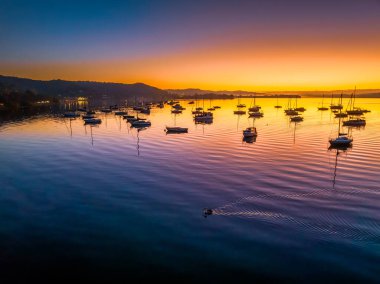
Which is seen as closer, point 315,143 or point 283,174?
point 283,174

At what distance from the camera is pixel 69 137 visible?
77.8m

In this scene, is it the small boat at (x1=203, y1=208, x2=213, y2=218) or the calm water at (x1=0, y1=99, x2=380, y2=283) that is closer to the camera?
the calm water at (x1=0, y1=99, x2=380, y2=283)

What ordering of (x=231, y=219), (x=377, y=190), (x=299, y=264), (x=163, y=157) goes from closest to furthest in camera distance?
(x=299, y=264) → (x=231, y=219) → (x=377, y=190) → (x=163, y=157)

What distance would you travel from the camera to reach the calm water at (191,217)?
18969mm

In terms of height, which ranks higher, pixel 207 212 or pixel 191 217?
pixel 207 212

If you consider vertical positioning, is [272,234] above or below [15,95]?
below

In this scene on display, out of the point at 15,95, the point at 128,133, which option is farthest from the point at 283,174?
the point at 15,95

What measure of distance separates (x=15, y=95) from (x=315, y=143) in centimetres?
19052

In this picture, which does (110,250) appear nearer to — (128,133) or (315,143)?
(315,143)

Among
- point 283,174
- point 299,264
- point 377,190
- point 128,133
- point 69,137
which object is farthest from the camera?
point 128,133

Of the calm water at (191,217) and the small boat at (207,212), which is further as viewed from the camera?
the small boat at (207,212)

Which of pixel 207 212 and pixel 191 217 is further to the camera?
pixel 207 212

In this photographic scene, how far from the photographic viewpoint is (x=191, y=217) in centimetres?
2673

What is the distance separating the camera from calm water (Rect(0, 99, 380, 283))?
18969 mm
